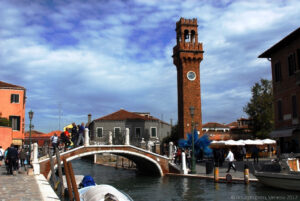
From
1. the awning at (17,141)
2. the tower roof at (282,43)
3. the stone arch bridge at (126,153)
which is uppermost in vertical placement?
the tower roof at (282,43)

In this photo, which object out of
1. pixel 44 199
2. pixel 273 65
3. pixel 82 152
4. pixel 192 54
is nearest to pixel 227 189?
pixel 44 199

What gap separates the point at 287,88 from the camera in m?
21.1

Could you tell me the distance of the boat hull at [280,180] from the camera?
12.8m

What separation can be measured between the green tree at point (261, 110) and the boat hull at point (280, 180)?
66.1 feet

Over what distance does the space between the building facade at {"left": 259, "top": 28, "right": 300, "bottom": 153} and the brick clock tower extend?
50.3 ft

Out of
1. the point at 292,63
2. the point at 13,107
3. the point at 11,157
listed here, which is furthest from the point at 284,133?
the point at 13,107

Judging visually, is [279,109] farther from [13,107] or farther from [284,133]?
[13,107]

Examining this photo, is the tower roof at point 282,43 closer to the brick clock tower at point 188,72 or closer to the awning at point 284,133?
the awning at point 284,133

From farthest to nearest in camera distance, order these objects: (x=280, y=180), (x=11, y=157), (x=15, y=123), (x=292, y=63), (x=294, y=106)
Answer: (x=15, y=123) < (x=292, y=63) < (x=294, y=106) < (x=11, y=157) < (x=280, y=180)

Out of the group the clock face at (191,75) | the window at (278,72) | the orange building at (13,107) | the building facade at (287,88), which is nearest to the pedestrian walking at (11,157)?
the building facade at (287,88)

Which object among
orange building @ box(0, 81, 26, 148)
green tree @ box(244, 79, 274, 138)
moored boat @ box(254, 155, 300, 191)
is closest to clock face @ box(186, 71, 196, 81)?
green tree @ box(244, 79, 274, 138)

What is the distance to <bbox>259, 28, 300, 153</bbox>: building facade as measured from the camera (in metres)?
19.7

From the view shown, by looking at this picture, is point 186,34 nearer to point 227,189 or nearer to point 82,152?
point 82,152

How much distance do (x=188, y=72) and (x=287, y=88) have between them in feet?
60.5
